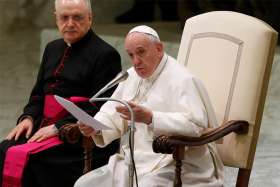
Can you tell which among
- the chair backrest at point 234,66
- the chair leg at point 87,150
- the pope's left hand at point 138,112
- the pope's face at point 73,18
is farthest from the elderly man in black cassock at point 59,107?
the pope's left hand at point 138,112

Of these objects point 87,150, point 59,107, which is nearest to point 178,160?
point 87,150

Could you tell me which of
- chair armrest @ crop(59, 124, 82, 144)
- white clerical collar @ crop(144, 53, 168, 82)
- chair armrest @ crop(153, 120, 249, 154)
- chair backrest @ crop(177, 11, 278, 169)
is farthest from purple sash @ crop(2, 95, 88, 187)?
chair armrest @ crop(153, 120, 249, 154)

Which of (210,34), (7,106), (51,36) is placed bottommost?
(7,106)

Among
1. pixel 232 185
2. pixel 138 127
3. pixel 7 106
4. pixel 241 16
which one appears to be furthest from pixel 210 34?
pixel 7 106

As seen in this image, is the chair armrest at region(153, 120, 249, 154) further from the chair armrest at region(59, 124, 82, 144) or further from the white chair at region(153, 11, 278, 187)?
the chair armrest at region(59, 124, 82, 144)

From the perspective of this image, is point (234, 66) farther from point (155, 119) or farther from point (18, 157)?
point (18, 157)

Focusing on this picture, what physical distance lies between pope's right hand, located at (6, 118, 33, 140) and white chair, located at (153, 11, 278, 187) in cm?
102

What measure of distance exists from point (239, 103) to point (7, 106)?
367 cm

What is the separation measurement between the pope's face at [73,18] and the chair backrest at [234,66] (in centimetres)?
60

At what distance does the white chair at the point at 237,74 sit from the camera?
→ 3.40 metres

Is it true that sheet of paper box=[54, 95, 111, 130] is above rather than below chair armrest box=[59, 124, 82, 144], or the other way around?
above

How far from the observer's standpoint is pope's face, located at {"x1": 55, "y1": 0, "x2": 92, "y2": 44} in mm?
3777

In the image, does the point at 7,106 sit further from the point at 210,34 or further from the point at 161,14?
the point at 210,34

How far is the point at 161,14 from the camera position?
834 centimetres
